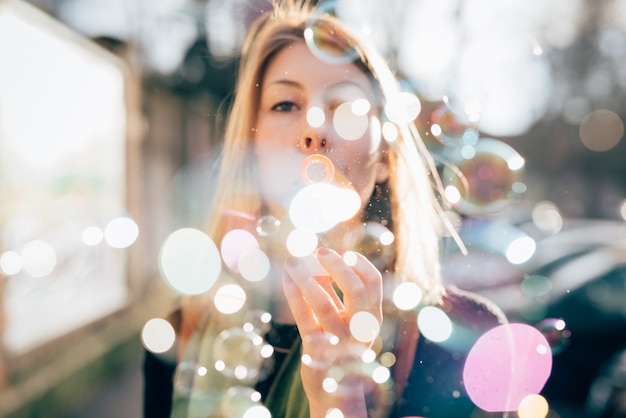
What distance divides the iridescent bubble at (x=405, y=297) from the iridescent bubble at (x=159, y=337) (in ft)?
1.85

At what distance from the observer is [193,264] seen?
1644mm

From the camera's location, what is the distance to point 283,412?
1.25m

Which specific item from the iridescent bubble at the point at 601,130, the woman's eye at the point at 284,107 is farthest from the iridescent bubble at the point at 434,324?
the iridescent bubble at the point at 601,130

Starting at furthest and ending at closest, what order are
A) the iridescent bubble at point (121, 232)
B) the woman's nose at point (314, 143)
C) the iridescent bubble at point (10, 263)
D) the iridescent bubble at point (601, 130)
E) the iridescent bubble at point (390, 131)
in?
the iridescent bubble at point (601, 130)
the iridescent bubble at point (121, 232)
the iridescent bubble at point (10, 263)
the iridescent bubble at point (390, 131)
the woman's nose at point (314, 143)

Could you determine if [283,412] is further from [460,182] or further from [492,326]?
[460,182]

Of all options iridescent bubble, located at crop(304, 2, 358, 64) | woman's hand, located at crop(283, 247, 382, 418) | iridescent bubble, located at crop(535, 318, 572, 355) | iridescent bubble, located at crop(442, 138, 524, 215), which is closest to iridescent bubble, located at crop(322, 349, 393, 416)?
woman's hand, located at crop(283, 247, 382, 418)

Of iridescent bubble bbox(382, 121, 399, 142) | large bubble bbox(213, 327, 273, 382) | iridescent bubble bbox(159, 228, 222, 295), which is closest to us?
iridescent bubble bbox(382, 121, 399, 142)

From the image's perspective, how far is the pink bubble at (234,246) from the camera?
1457 mm

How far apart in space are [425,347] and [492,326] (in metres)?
0.19

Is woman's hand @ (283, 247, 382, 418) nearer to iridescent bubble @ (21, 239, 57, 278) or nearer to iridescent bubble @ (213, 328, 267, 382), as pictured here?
iridescent bubble @ (213, 328, 267, 382)

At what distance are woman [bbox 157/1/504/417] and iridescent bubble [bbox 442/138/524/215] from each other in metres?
0.44

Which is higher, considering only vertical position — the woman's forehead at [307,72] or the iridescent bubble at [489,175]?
the woman's forehead at [307,72]

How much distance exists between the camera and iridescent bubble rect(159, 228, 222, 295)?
154cm

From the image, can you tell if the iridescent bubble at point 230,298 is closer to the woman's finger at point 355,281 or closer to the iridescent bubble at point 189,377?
the iridescent bubble at point 189,377
